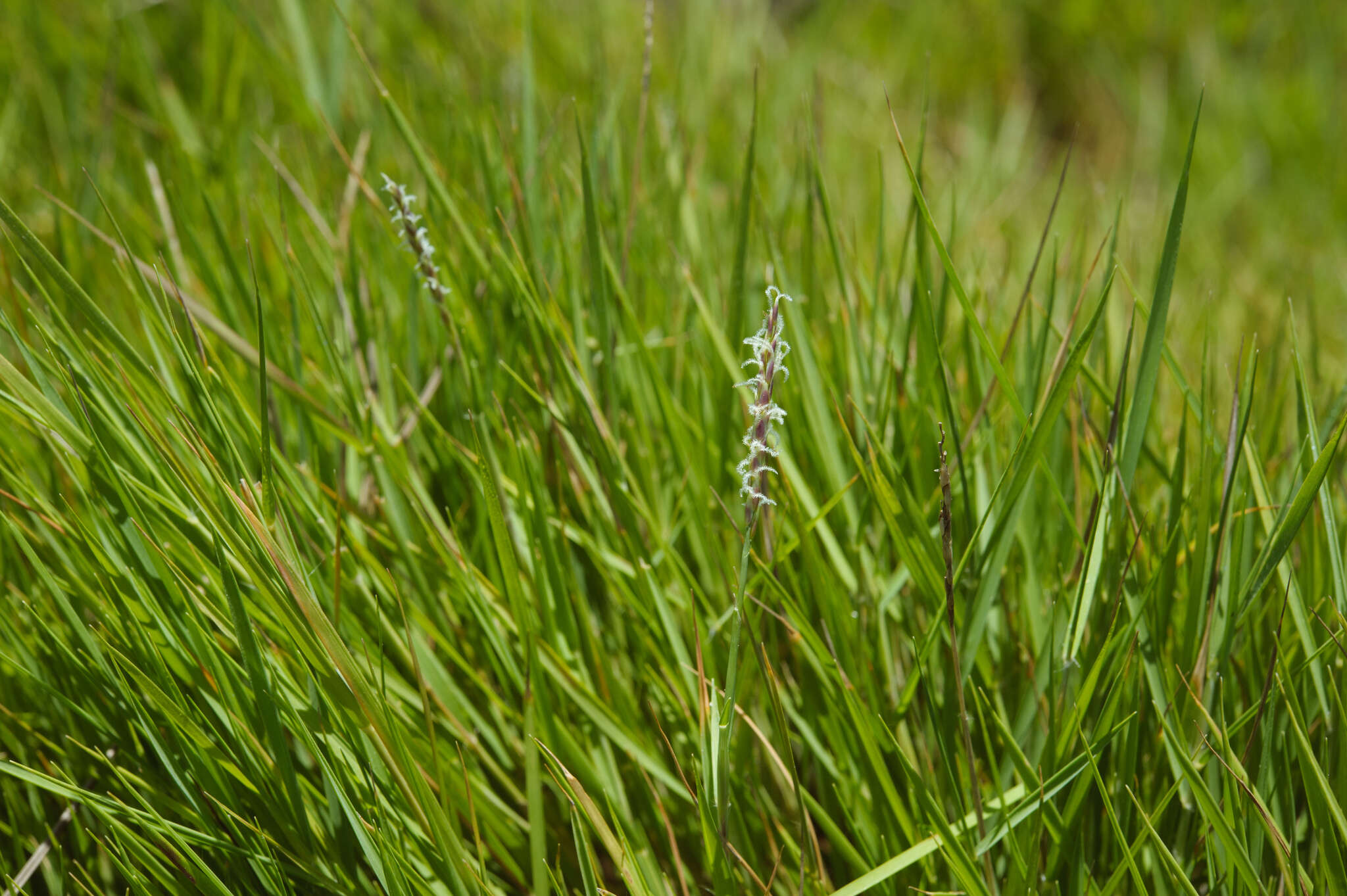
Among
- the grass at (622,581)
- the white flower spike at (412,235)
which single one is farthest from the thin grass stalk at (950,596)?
the white flower spike at (412,235)

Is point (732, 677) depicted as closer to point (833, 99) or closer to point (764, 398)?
point (764, 398)

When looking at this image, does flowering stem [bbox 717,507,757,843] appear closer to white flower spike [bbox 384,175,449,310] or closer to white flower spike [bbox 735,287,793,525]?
white flower spike [bbox 735,287,793,525]

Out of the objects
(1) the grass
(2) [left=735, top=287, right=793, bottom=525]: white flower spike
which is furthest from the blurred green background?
(2) [left=735, top=287, right=793, bottom=525]: white flower spike

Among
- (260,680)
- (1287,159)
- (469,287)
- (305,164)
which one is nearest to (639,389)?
(469,287)

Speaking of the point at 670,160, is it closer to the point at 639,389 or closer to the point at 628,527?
the point at 639,389

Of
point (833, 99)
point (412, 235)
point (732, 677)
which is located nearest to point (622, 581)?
point (732, 677)

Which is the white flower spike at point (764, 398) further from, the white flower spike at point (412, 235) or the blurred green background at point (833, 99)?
the blurred green background at point (833, 99)
